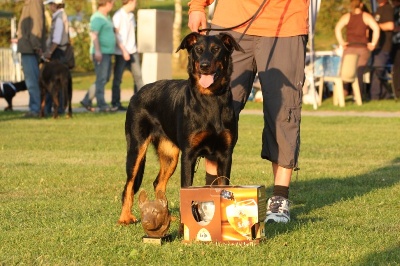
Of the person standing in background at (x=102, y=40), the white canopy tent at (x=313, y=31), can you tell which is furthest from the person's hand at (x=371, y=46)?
the person standing in background at (x=102, y=40)

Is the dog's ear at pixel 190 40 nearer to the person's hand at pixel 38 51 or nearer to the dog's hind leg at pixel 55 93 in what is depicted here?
the dog's hind leg at pixel 55 93

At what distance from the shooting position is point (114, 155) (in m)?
12.2

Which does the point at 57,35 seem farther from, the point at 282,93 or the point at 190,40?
the point at 190,40

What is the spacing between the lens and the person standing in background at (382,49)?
72.5ft

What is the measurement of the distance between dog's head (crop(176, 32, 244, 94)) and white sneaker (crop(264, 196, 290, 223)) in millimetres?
1154

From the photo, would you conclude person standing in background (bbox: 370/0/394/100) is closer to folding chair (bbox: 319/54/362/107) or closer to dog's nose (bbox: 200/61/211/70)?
folding chair (bbox: 319/54/362/107)

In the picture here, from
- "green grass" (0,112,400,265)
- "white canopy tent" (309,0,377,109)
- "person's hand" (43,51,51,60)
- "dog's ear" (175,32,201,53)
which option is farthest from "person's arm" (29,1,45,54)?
"dog's ear" (175,32,201,53)

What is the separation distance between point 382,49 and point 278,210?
16604mm

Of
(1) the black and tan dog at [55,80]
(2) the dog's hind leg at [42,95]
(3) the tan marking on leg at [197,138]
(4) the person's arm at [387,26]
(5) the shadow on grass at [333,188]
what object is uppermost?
(3) the tan marking on leg at [197,138]

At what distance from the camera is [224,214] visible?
5.92 meters

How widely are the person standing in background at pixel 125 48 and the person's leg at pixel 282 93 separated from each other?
1292 cm

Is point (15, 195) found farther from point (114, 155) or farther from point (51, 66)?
point (51, 66)

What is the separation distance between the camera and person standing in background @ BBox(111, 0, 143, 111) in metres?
20.2

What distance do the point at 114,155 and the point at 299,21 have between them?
5.43m
